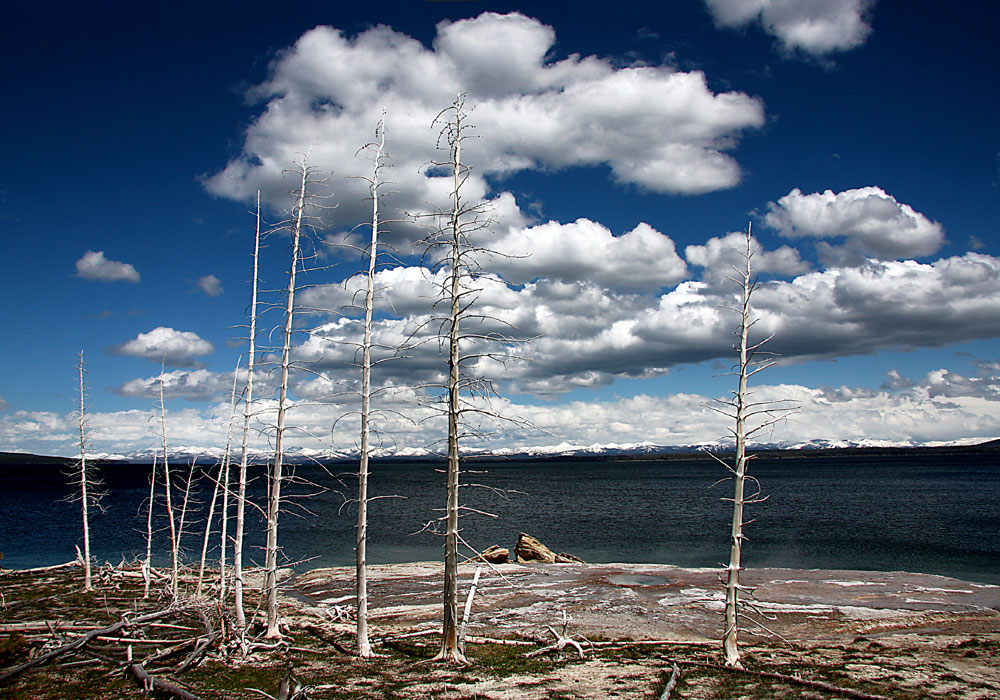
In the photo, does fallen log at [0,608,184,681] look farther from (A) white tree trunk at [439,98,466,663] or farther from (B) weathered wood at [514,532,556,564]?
(B) weathered wood at [514,532,556,564]

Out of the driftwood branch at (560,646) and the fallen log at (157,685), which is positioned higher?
the fallen log at (157,685)

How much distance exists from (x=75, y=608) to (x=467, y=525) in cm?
4285

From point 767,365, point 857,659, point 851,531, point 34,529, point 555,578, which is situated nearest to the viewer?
point 767,365

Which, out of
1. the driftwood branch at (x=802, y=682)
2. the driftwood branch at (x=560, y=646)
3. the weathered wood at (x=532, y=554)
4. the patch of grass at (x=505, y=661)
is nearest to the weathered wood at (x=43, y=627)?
the patch of grass at (x=505, y=661)

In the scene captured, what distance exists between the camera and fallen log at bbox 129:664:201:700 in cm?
1184

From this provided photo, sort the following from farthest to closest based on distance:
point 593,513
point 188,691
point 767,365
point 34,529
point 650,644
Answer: point 593,513, point 34,529, point 650,644, point 767,365, point 188,691

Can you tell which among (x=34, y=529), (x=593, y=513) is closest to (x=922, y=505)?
(x=593, y=513)

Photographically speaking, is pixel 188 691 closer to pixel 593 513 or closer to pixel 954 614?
pixel 954 614

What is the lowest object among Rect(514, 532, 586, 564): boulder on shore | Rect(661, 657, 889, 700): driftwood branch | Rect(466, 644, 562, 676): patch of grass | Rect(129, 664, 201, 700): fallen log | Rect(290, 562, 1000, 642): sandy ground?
Rect(514, 532, 586, 564): boulder on shore

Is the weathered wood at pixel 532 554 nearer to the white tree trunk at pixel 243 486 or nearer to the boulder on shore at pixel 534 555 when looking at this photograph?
the boulder on shore at pixel 534 555

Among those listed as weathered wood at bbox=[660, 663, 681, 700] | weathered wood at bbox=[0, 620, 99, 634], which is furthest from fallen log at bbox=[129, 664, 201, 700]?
weathered wood at bbox=[660, 663, 681, 700]

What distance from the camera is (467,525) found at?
61.9 metres

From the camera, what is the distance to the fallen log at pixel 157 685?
466 inches

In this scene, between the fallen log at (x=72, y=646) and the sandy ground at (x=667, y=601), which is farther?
the sandy ground at (x=667, y=601)
